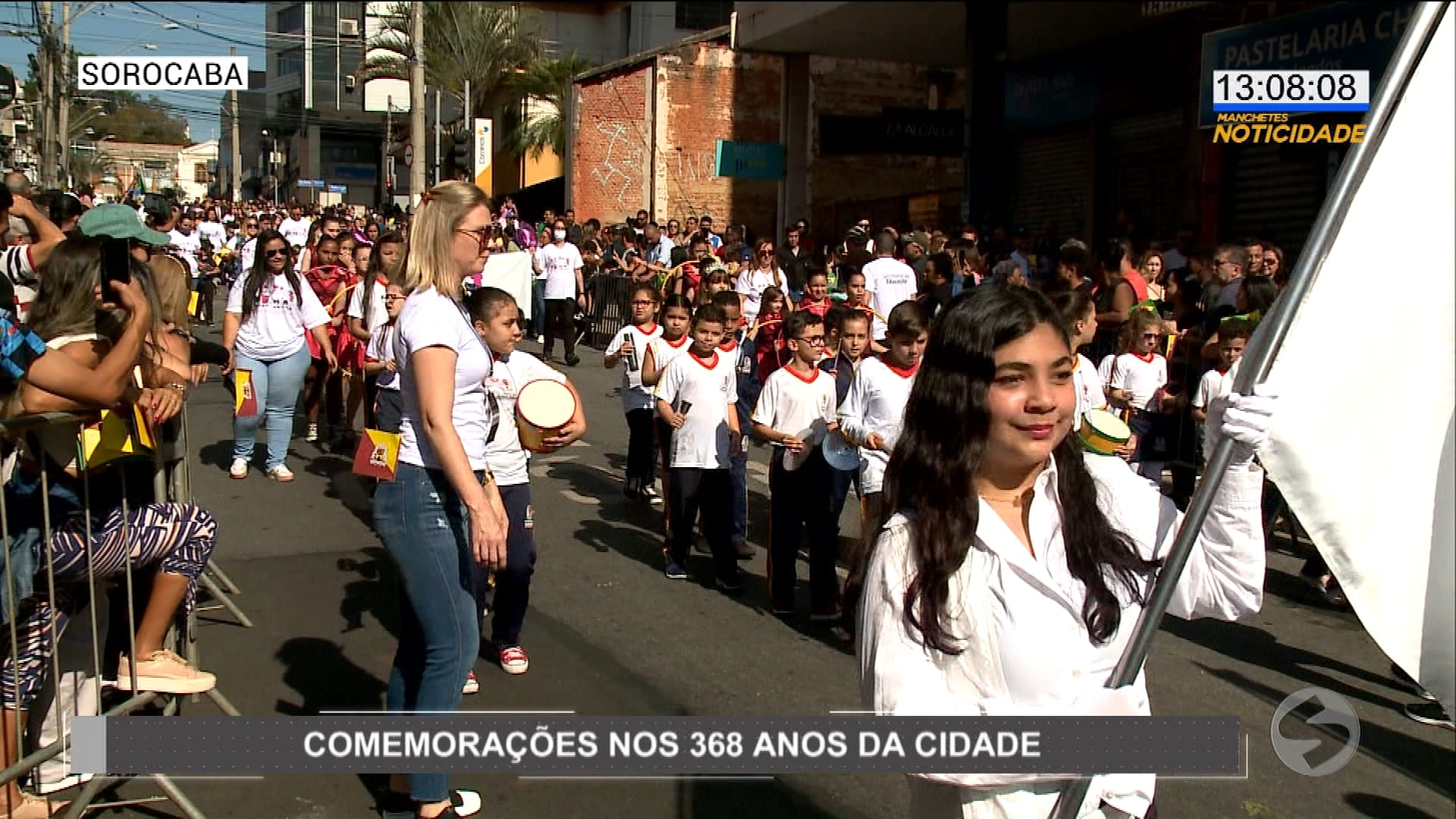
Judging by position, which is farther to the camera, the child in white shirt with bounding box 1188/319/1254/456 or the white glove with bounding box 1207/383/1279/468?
the child in white shirt with bounding box 1188/319/1254/456

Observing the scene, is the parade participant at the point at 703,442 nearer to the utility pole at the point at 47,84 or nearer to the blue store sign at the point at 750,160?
the blue store sign at the point at 750,160

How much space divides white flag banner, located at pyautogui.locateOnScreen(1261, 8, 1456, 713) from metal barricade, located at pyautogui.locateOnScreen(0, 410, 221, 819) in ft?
10.9

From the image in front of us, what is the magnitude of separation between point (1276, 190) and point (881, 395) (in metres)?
12.0

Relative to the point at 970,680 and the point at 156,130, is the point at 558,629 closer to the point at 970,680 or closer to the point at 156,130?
the point at 970,680

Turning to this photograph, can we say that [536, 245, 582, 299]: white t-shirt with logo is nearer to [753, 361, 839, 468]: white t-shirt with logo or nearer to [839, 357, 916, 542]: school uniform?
[753, 361, 839, 468]: white t-shirt with logo

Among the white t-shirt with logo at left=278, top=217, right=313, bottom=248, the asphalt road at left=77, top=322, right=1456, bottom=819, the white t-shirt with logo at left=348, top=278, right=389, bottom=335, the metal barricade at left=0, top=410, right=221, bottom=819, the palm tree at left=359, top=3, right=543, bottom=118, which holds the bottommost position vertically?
the asphalt road at left=77, top=322, right=1456, bottom=819

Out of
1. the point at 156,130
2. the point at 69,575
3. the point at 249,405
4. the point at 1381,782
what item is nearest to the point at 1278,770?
the point at 1381,782

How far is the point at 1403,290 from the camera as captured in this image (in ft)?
6.36

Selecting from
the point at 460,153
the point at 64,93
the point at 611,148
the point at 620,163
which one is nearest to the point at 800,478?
the point at 460,153

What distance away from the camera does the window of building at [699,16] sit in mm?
43062

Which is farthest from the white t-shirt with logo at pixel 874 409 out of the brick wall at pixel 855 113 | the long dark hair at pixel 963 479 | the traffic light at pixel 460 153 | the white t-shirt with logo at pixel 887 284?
the brick wall at pixel 855 113

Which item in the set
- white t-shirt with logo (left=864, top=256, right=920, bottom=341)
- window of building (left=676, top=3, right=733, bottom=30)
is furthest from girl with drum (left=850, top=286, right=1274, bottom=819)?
window of building (left=676, top=3, right=733, bottom=30)

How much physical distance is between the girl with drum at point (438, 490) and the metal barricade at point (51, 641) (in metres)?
0.80

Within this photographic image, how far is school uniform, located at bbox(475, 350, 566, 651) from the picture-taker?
5727mm
